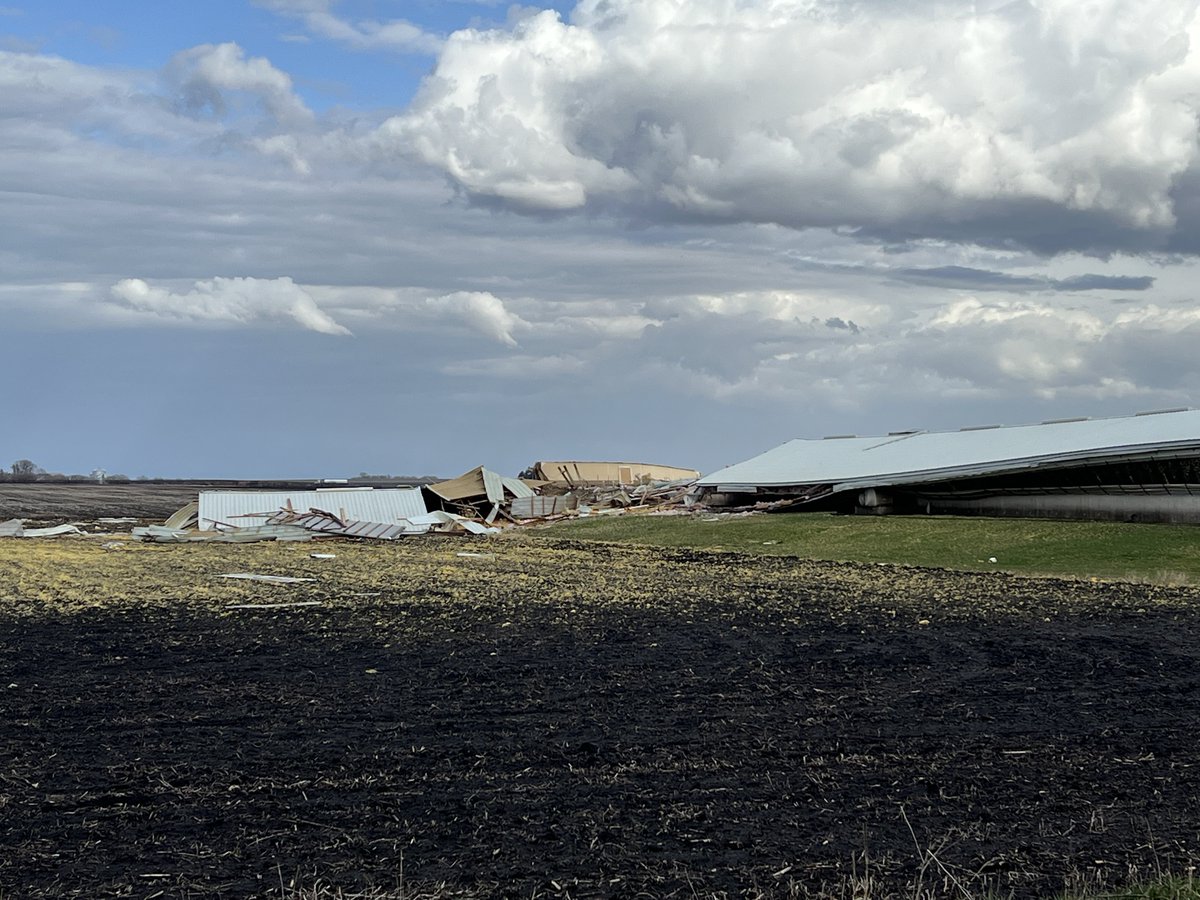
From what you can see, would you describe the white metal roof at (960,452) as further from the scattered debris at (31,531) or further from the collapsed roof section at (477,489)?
the scattered debris at (31,531)

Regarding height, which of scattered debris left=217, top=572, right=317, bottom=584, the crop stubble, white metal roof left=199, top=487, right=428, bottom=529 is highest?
white metal roof left=199, top=487, right=428, bottom=529

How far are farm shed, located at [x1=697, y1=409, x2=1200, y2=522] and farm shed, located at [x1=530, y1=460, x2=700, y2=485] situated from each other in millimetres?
10380

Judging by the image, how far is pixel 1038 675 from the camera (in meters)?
11.2

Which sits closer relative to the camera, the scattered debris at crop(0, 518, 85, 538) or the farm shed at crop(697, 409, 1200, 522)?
the farm shed at crop(697, 409, 1200, 522)

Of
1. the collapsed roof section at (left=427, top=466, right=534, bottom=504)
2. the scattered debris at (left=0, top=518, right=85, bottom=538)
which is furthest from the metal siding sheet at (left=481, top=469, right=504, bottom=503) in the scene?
the scattered debris at (left=0, top=518, right=85, bottom=538)

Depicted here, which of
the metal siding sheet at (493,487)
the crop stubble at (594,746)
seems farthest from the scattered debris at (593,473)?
the crop stubble at (594,746)

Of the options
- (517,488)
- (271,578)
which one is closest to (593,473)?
(517,488)

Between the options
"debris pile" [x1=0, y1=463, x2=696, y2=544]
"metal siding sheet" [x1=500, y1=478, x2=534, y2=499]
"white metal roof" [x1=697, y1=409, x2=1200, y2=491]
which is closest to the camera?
"white metal roof" [x1=697, y1=409, x2=1200, y2=491]

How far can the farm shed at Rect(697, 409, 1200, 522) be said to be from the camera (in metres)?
27.3

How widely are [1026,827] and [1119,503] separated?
2386 cm

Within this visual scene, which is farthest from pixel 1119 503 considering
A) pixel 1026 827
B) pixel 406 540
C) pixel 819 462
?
pixel 1026 827

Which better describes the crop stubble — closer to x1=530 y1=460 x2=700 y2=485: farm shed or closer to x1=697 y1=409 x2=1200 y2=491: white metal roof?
x1=697 y1=409 x2=1200 y2=491: white metal roof

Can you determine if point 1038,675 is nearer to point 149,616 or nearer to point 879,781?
point 879,781

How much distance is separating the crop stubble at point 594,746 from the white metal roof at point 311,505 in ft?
67.2
